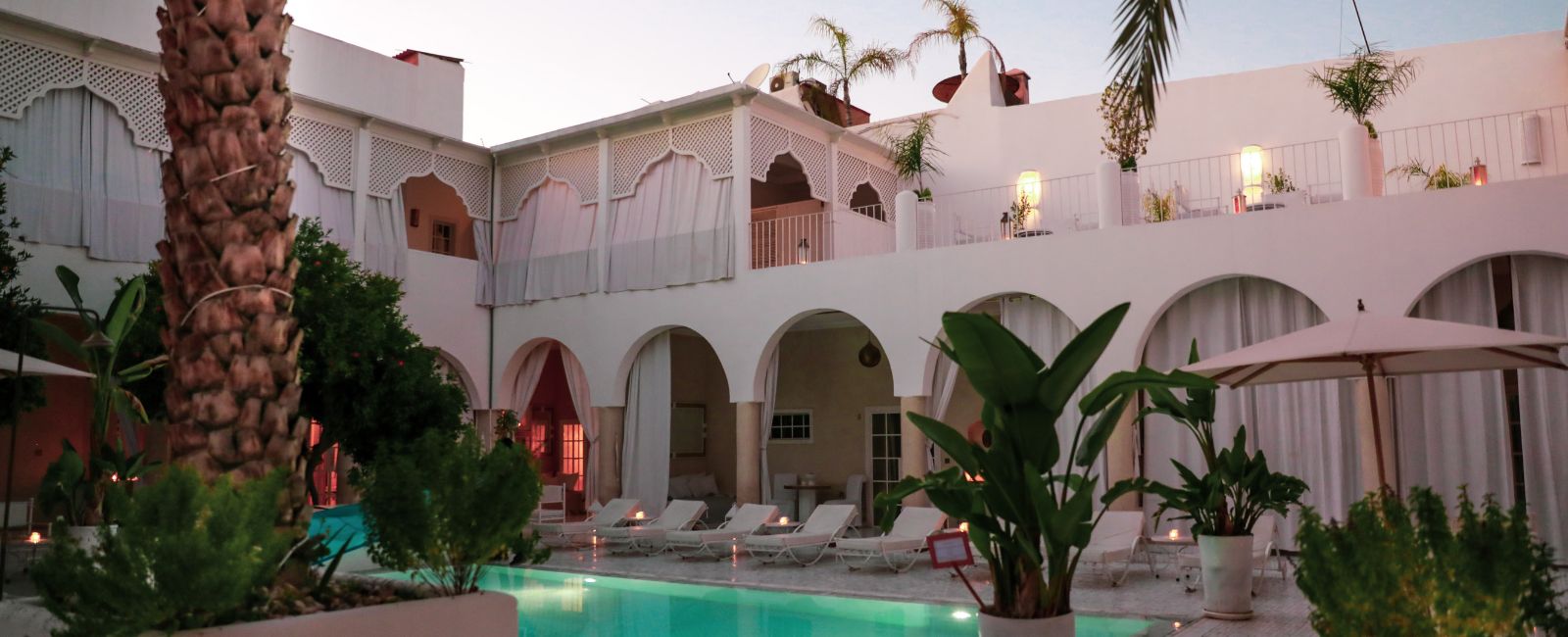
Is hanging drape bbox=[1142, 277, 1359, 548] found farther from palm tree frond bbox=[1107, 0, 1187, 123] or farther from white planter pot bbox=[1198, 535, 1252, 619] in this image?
palm tree frond bbox=[1107, 0, 1187, 123]

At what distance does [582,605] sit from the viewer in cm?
973

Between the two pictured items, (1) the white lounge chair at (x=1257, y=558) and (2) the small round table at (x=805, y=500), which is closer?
(1) the white lounge chair at (x=1257, y=558)

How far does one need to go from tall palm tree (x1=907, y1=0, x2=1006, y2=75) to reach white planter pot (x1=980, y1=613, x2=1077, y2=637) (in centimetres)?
1611

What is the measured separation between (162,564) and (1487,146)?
15039 mm

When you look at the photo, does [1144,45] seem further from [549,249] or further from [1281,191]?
[549,249]

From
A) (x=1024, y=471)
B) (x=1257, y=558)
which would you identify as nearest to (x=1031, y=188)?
(x=1257, y=558)

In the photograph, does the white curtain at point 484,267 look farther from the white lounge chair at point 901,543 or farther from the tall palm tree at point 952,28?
the tall palm tree at point 952,28

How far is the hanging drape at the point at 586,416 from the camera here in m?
15.9

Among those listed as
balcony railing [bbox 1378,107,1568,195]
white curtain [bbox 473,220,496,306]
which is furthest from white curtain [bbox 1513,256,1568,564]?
white curtain [bbox 473,220,496,306]

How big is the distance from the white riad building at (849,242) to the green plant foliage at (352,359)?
2422 millimetres

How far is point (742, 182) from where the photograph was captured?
14.6m

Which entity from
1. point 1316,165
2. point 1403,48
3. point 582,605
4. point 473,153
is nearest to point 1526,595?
point 582,605

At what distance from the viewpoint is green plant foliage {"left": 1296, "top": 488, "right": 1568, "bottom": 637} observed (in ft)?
10.9

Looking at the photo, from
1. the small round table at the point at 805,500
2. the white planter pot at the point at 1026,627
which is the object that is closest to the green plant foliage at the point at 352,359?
the small round table at the point at 805,500
